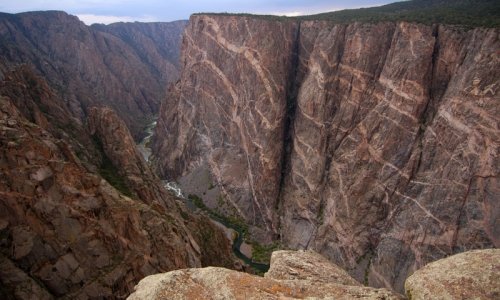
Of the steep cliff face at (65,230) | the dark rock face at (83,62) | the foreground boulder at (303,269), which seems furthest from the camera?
the dark rock face at (83,62)

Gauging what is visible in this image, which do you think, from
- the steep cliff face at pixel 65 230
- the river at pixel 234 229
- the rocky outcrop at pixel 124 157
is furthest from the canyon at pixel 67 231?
the river at pixel 234 229

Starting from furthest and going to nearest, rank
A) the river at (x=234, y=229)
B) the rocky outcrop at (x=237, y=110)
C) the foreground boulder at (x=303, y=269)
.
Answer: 1. the rocky outcrop at (x=237, y=110)
2. the river at (x=234, y=229)
3. the foreground boulder at (x=303, y=269)

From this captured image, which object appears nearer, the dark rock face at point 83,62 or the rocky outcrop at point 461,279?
the rocky outcrop at point 461,279

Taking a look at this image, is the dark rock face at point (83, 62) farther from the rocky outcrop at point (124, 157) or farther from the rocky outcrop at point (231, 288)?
the rocky outcrop at point (231, 288)

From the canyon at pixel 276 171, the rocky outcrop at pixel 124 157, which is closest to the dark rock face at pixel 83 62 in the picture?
the canyon at pixel 276 171

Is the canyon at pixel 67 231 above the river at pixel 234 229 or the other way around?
above

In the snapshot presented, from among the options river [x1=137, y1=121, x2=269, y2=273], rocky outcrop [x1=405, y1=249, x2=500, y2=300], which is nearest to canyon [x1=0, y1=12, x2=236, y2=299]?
river [x1=137, y1=121, x2=269, y2=273]

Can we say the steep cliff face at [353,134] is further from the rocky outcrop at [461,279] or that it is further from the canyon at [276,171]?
the rocky outcrop at [461,279]

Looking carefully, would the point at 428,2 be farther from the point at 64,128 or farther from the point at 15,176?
the point at 15,176
